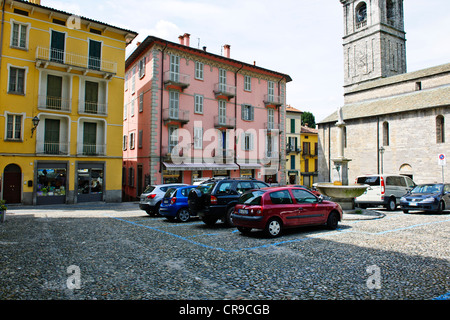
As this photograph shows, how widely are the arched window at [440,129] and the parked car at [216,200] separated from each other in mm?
29106

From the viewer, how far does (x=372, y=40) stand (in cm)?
4694

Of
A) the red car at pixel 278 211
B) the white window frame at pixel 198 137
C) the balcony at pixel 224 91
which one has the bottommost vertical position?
the red car at pixel 278 211

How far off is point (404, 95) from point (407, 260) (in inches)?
1470

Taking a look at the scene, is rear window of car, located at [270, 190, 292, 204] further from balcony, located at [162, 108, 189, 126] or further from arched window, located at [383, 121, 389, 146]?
arched window, located at [383, 121, 389, 146]

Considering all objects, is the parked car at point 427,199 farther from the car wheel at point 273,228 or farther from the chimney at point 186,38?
the chimney at point 186,38

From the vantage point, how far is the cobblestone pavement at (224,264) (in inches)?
182

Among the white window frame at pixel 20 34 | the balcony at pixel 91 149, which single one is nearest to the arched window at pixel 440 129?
the balcony at pixel 91 149

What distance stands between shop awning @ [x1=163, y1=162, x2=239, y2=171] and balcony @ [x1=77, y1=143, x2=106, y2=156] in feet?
15.9

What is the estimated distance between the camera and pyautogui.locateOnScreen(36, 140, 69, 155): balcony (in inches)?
808

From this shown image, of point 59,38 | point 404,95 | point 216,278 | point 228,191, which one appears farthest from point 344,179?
point 404,95

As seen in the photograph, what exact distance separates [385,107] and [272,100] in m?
14.8

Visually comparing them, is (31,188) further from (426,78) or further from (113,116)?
(426,78)

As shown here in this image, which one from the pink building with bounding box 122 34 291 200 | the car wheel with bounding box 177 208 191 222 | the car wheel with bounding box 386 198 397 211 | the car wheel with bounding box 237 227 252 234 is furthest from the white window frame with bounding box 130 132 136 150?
the car wheel with bounding box 386 198 397 211
